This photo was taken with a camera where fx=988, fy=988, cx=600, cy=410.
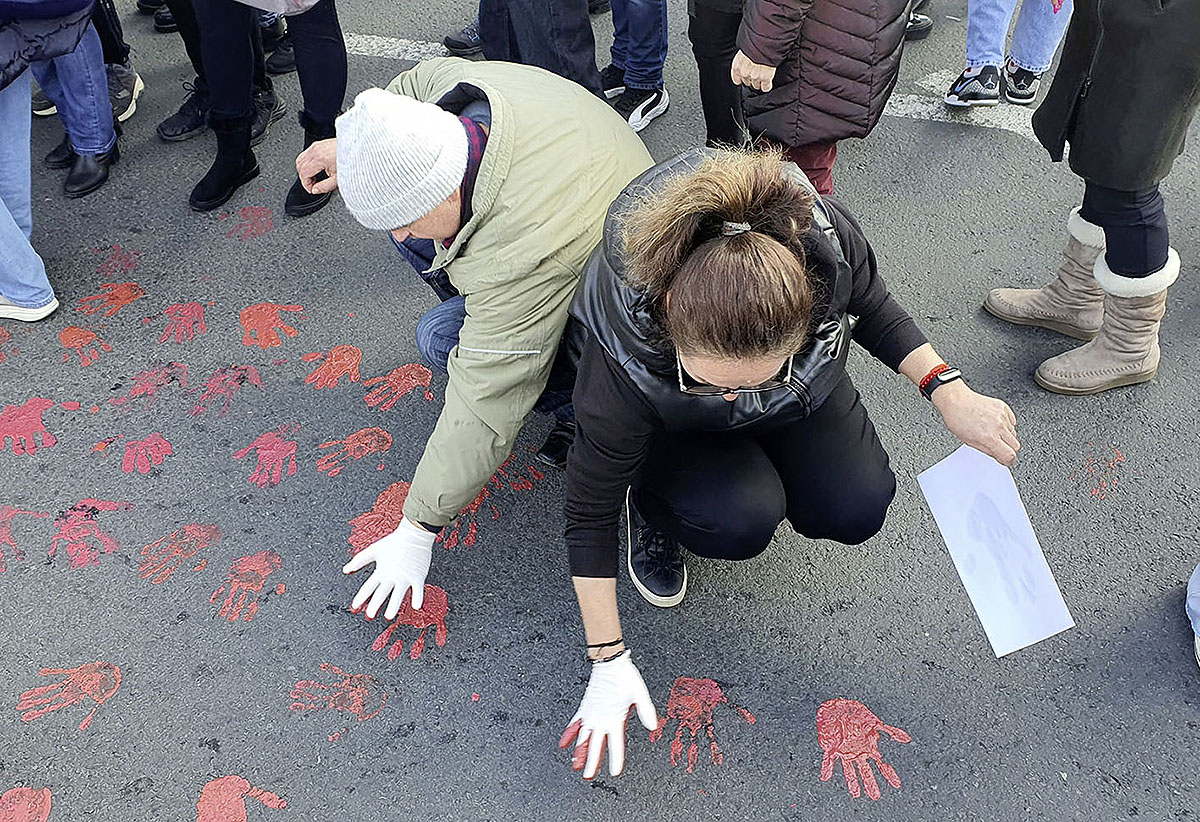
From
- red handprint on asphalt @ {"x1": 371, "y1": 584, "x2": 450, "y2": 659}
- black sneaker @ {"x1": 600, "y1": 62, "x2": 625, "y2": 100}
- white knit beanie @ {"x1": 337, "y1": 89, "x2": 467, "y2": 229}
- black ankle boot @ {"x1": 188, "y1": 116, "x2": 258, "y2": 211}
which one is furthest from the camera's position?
black sneaker @ {"x1": 600, "y1": 62, "x2": 625, "y2": 100}

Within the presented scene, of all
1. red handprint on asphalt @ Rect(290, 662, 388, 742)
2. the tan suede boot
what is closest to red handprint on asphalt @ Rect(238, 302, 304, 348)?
red handprint on asphalt @ Rect(290, 662, 388, 742)

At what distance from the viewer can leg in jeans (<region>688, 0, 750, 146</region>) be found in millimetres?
2594

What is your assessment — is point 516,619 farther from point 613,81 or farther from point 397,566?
point 613,81

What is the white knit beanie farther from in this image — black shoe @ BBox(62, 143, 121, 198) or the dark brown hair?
black shoe @ BBox(62, 143, 121, 198)

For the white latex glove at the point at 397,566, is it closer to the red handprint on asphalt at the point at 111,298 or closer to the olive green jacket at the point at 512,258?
the olive green jacket at the point at 512,258

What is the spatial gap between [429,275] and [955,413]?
3.76 ft

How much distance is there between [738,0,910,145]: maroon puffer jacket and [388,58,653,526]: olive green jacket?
544 millimetres

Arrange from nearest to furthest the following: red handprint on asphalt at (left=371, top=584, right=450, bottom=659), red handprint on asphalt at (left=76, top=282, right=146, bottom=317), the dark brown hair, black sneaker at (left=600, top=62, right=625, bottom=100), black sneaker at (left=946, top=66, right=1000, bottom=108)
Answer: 1. the dark brown hair
2. red handprint on asphalt at (left=371, top=584, right=450, bottom=659)
3. red handprint on asphalt at (left=76, top=282, right=146, bottom=317)
4. black sneaker at (left=946, top=66, right=1000, bottom=108)
5. black sneaker at (left=600, top=62, right=625, bottom=100)

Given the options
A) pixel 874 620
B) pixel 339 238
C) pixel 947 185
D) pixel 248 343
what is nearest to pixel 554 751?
pixel 874 620

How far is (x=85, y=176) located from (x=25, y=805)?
2.05m

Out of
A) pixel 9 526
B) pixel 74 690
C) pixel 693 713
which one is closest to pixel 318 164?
pixel 9 526

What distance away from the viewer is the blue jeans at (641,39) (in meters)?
3.21

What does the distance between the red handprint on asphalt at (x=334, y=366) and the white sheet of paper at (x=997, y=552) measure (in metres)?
1.50

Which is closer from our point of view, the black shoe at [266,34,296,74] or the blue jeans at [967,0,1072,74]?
the blue jeans at [967,0,1072,74]
